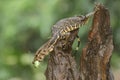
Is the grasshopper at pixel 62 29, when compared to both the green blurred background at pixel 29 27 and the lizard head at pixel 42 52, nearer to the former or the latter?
the lizard head at pixel 42 52

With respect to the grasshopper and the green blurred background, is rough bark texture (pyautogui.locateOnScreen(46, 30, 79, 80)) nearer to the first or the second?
the grasshopper

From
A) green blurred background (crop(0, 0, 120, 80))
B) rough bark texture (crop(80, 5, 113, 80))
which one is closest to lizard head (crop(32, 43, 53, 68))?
rough bark texture (crop(80, 5, 113, 80))

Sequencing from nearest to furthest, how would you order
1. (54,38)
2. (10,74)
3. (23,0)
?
(54,38) < (23,0) < (10,74)

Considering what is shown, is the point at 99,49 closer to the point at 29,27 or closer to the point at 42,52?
the point at 42,52

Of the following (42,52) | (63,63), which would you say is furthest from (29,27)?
(42,52)

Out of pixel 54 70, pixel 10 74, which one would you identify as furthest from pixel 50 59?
pixel 10 74

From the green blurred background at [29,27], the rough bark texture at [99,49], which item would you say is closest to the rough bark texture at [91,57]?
the rough bark texture at [99,49]

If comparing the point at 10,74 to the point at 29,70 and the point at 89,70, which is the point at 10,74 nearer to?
the point at 29,70
